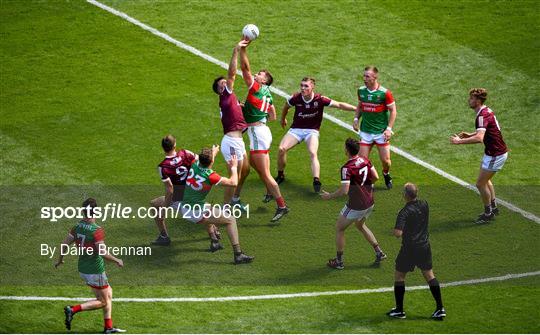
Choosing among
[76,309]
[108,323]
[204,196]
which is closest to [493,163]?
[204,196]

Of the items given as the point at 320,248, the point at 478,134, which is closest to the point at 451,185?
the point at 478,134

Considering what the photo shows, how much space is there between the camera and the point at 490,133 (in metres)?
20.1

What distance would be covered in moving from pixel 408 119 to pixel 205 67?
4944 millimetres

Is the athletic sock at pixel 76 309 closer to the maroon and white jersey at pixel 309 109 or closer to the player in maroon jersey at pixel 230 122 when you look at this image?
the player in maroon jersey at pixel 230 122

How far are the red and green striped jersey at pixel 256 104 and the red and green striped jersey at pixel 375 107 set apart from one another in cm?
188

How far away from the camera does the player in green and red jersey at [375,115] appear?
829 inches

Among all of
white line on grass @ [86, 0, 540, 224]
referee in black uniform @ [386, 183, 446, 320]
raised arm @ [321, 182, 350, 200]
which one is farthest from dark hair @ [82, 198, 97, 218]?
white line on grass @ [86, 0, 540, 224]

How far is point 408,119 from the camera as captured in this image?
24391 millimetres

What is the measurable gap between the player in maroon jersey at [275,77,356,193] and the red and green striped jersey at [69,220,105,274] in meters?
5.51

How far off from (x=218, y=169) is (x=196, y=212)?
403 cm

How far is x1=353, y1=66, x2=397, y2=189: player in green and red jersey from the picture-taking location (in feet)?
69.1

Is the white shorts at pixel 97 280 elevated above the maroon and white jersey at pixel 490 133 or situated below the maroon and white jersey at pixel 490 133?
below

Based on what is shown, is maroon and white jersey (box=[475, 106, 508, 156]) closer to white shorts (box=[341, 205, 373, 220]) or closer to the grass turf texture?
the grass turf texture

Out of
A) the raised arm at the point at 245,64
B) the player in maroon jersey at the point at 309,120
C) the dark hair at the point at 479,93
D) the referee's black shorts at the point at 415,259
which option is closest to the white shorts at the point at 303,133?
the player in maroon jersey at the point at 309,120
